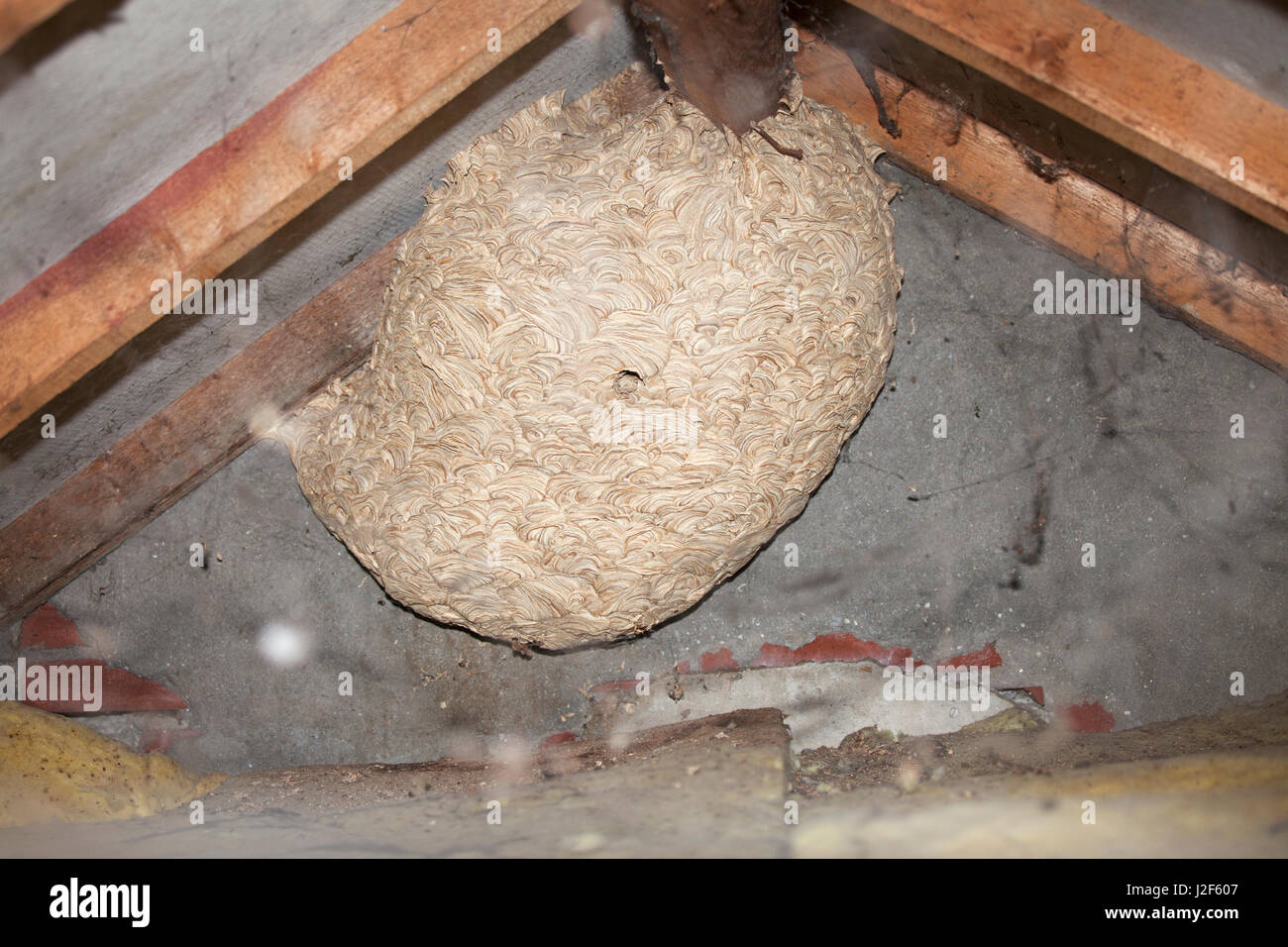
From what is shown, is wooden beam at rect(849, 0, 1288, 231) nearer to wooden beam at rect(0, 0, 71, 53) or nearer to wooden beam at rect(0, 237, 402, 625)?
wooden beam at rect(0, 0, 71, 53)

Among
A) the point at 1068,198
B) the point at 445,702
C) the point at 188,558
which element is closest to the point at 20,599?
the point at 188,558

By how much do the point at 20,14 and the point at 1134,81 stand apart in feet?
6.23

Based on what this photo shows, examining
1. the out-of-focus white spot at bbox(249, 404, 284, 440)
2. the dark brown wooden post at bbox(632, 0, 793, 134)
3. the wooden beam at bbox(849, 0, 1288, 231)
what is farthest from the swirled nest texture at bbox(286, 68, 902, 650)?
the wooden beam at bbox(849, 0, 1288, 231)

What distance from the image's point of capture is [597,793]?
2.43 m

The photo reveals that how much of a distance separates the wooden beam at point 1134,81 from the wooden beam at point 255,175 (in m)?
0.84

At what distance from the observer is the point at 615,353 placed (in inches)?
89.4

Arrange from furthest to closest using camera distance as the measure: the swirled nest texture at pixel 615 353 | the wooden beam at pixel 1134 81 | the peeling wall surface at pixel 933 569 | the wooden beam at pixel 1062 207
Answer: the peeling wall surface at pixel 933 569 < the wooden beam at pixel 1062 207 < the swirled nest texture at pixel 615 353 < the wooden beam at pixel 1134 81

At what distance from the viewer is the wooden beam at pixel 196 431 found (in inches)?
106

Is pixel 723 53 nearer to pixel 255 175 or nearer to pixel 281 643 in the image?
pixel 255 175

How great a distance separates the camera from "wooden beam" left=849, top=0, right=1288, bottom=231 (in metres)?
1.81

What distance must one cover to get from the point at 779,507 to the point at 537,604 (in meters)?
0.71

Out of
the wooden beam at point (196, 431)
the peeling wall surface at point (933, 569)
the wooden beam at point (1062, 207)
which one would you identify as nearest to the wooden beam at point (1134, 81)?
the wooden beam at point (1062, 207)

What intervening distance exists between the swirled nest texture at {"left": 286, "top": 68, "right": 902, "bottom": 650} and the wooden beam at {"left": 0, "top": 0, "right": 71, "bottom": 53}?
43.7 inches

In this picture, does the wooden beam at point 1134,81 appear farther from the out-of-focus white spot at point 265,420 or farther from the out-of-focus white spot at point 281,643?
the out-of-focus white spot at point 281,643
